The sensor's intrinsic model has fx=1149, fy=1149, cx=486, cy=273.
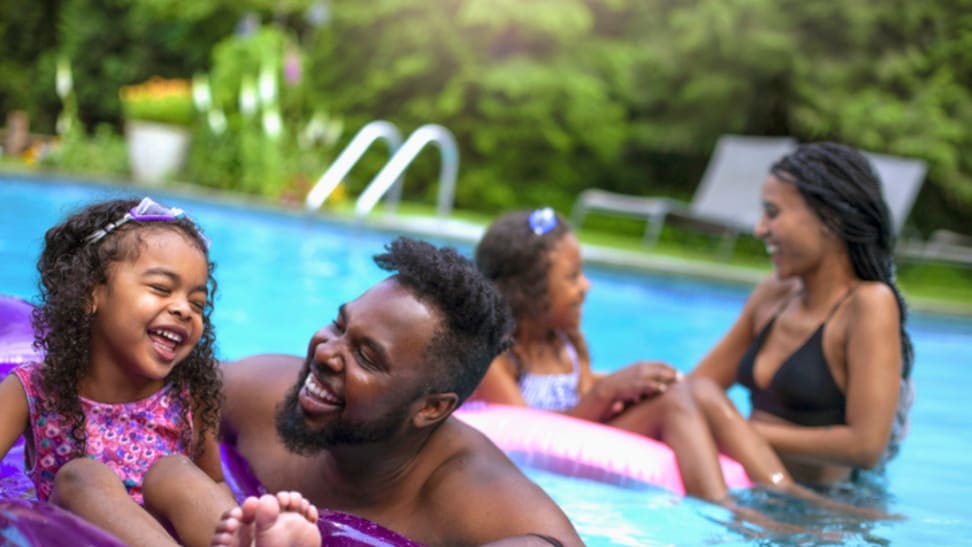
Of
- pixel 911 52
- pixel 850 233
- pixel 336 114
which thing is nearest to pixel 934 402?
pixel 850 233

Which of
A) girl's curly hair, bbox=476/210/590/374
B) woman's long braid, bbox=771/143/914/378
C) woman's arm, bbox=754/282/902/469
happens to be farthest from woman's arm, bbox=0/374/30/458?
woman's long braid, bbox=771/143/914/378

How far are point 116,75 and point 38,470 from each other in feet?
57.6

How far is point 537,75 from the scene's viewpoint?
16.6 m

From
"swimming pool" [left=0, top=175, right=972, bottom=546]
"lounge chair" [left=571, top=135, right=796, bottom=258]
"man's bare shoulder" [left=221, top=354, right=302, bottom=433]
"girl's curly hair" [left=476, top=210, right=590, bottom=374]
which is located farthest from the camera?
"lounge chair" [left=571, top=135, right=796, bottom=258]

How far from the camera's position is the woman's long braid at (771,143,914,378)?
4066mm

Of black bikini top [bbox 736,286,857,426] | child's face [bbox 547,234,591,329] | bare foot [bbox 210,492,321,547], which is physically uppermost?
bare foot [bbox 210,492,321,547]

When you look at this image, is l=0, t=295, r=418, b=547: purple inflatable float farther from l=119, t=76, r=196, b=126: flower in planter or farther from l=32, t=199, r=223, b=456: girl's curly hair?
l=119, t=76, r=196, b=126: flower in planter

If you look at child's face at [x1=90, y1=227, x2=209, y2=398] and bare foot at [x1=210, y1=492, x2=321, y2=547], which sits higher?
child's face at [x1=90, y1=227, x2=209, y2=398]

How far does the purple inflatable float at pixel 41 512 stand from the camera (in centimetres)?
201

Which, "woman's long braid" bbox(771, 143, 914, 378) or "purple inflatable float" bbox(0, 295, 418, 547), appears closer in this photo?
"purple inflatable float" bbox(0, 295, 418, 547)

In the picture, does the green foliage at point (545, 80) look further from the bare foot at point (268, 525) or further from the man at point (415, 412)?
the bare foot at point (268, 525)

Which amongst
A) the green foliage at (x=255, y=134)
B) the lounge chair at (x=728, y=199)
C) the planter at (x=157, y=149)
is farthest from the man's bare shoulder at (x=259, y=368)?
the planter at (x=157, y=149)

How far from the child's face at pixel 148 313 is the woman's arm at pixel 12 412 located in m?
0.18

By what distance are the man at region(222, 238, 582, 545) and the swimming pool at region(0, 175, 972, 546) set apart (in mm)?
873
